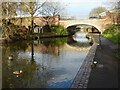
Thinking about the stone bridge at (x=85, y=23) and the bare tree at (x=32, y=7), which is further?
the stone bridge at (x=85, y=23)

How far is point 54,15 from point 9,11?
88.6 feet

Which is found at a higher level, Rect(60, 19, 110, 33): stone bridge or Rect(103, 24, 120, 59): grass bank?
Rect(60, 19, 110, 33): stone bridge

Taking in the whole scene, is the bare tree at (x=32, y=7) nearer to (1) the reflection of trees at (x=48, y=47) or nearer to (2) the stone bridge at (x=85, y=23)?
(1) the reflection of trees at (x=48, y=47)

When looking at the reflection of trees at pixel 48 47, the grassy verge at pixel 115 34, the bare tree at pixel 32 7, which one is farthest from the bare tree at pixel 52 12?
the reflection of trees at pixel 48 47

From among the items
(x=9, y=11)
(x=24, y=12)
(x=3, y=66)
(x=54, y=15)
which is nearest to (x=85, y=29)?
(x=54, y=15)

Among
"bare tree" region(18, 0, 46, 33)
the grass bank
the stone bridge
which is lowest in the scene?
the grass bank

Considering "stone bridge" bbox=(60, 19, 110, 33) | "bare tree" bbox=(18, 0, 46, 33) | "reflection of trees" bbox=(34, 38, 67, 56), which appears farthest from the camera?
"stone bridge" bbox=(60, 19, 110, 33)

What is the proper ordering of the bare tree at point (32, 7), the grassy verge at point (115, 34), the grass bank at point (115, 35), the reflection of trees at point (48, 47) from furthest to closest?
the bare tree at point (32, 7) < the grassy verge at point (115, 34) < the reflection of trees at point (48, 47) < the grass bank at point (115, 35)

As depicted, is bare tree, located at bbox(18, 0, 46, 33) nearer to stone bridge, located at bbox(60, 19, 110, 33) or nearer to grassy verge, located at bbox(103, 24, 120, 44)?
grassy verge, located at bbox(103, 24, 120, 44)

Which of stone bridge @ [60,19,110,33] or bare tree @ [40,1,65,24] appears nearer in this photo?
bare tree @ [40,1,65,24]

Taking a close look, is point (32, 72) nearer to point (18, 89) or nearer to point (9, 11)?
point (18, 89)

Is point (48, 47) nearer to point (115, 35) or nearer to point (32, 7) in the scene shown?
point (115, 35)

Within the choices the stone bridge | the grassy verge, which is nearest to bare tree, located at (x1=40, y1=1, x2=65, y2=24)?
the stone bridge

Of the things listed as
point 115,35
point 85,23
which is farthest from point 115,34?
point 85,23
